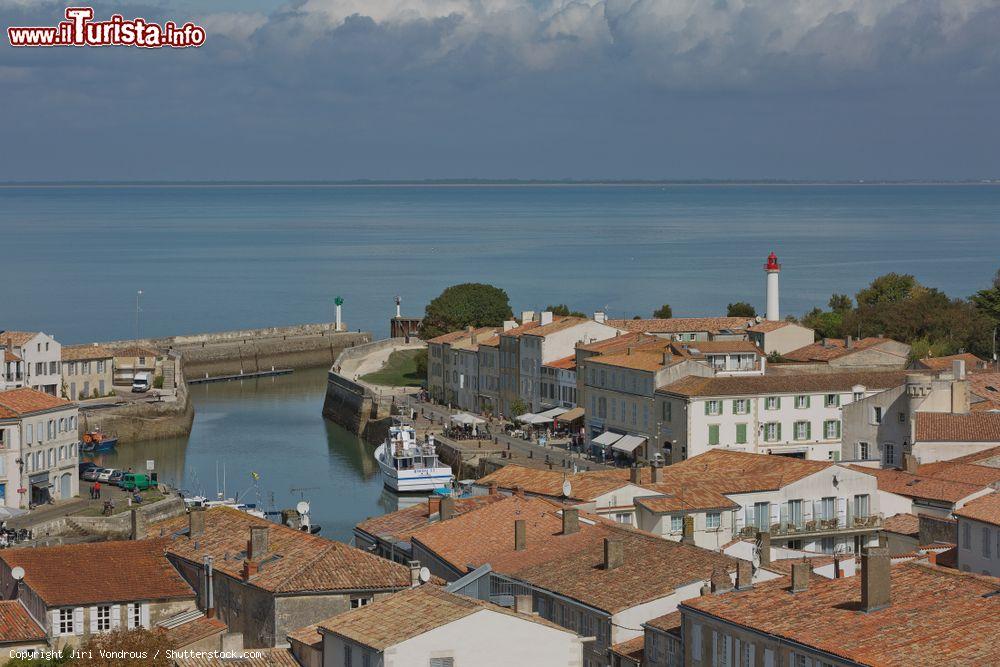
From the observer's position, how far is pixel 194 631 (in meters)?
25.4

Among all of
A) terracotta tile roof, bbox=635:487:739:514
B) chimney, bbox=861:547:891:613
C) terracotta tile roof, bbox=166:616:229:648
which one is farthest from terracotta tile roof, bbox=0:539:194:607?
chimney, bbox=861:547:891:613

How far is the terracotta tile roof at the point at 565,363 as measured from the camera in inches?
2598

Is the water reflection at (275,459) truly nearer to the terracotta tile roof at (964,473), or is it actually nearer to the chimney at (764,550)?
the terracotta tile roof at (964,473)

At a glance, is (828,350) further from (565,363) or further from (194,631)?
(194,631)

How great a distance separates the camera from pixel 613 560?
25938mm

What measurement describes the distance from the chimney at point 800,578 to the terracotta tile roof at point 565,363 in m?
43.9

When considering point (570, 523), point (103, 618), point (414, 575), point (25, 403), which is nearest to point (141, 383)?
point (25, 403)

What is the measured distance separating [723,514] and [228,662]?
15.7 meters

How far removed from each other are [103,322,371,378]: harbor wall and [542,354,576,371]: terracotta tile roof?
29.7 metres

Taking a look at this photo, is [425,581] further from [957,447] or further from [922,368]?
[922,368]

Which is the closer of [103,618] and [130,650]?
[130,650]

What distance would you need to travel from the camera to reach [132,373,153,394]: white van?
258 ft

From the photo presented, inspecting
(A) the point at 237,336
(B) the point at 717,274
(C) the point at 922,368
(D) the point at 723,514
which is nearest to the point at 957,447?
(D) the point at 723,514

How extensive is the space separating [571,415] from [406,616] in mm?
43166
